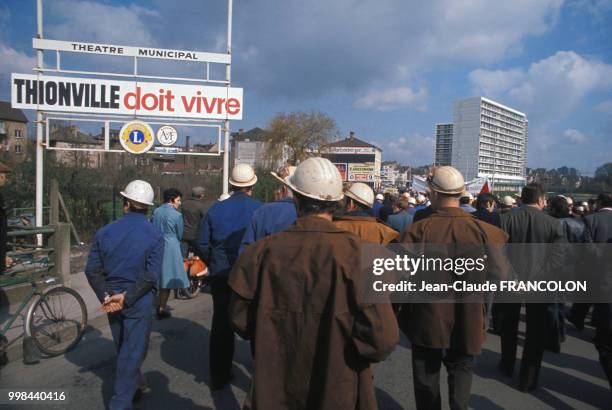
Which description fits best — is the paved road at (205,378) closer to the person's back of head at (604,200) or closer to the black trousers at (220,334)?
the black trousers at (220,334)

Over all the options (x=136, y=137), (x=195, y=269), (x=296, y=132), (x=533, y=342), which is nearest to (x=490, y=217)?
(x=533, y=342)

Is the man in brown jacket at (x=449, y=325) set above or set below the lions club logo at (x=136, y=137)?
below

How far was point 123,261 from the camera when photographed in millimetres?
3494

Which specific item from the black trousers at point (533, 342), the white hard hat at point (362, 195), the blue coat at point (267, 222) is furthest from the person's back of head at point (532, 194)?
the blue coat at point (267, 222)

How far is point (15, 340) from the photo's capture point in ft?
16.2

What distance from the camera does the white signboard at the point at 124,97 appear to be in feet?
31.1

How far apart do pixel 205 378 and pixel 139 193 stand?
2113 millimetres

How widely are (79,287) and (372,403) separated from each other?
7.44 metres

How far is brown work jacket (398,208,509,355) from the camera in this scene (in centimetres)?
300

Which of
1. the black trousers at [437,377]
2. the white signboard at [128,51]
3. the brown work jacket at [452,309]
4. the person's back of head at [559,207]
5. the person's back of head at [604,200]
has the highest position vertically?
the white signboard at [128,51]

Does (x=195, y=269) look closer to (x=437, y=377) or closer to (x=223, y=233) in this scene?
(x=223, y=233)

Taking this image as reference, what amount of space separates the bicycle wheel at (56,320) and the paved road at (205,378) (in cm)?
17

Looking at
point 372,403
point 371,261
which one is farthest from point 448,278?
point 372,403

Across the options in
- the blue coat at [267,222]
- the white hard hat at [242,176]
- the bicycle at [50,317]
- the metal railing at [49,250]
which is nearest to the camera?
the blue coat at [267,222]
